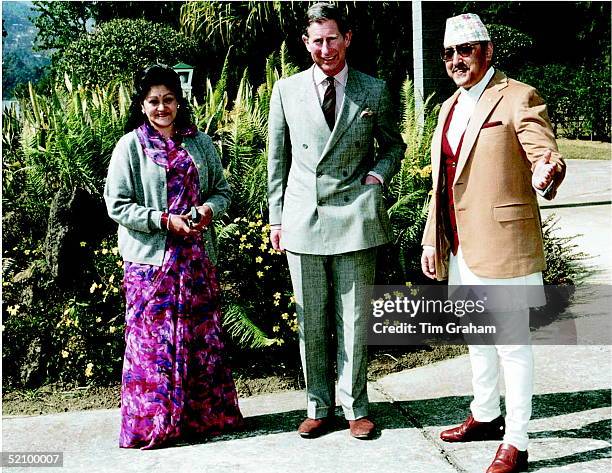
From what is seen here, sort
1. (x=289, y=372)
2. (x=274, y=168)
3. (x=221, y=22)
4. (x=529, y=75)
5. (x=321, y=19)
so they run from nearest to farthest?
(x=321, y=19) → (x=274, y=168) → (x=289, y=372) → (x=221, y=22) → (x=529, y=75)

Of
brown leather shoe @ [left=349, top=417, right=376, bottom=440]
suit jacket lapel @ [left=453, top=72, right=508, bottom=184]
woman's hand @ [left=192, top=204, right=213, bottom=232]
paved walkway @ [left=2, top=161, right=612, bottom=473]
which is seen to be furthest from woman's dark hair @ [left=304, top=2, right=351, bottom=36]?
paved walkway @ [left=2, top=161, right=612, bottom=473]

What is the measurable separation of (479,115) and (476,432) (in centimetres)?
153

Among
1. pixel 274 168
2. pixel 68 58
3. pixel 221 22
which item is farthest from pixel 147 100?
pixel 221 22

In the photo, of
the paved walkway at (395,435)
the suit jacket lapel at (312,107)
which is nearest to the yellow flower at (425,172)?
the paved walkway at (395,435)

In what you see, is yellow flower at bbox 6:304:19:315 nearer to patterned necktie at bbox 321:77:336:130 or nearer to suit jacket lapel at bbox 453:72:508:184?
patterned necktie at bbox 321:77:336:130

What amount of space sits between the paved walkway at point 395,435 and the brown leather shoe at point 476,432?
0.16ft

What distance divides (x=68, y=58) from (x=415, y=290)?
833 cm

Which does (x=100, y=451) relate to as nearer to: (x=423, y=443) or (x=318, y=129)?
(x=423, y=443)

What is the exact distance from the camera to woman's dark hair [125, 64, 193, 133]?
4.00m

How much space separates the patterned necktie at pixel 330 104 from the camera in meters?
4.09

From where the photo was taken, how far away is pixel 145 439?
4082 millimetres

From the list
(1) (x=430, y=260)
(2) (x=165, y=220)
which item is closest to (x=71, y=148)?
(2) (x=165, y=220)

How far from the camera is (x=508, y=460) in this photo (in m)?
3.62

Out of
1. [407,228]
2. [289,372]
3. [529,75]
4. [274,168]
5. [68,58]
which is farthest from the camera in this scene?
[529,75]
